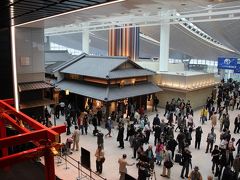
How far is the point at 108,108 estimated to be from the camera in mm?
18172

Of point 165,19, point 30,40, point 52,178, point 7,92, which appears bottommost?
point 52,178

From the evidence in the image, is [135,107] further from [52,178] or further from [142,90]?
[52,178]

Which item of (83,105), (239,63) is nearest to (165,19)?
(239,63)

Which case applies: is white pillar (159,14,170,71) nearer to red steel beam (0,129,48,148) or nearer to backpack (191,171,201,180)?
backpack (191,171,201,180)

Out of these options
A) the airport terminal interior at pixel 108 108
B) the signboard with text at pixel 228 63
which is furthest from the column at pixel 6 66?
the signboard with text at pixel 228 63

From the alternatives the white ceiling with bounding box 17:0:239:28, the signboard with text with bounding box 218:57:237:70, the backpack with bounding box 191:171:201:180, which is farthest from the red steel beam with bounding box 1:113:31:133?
the signboard with text with bounding box 218:57:237:70

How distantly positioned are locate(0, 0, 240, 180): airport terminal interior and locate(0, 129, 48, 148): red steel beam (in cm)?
2

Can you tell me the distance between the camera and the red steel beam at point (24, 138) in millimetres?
5125

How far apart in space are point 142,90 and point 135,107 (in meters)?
1.41

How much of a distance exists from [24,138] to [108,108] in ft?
41.9

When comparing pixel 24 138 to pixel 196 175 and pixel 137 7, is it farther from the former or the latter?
pixel 196 175

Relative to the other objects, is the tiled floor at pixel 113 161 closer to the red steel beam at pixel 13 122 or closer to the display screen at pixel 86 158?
the display screen at pixel 86 158

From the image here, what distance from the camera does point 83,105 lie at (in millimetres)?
20594

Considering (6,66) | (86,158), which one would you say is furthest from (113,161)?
(6,66)
